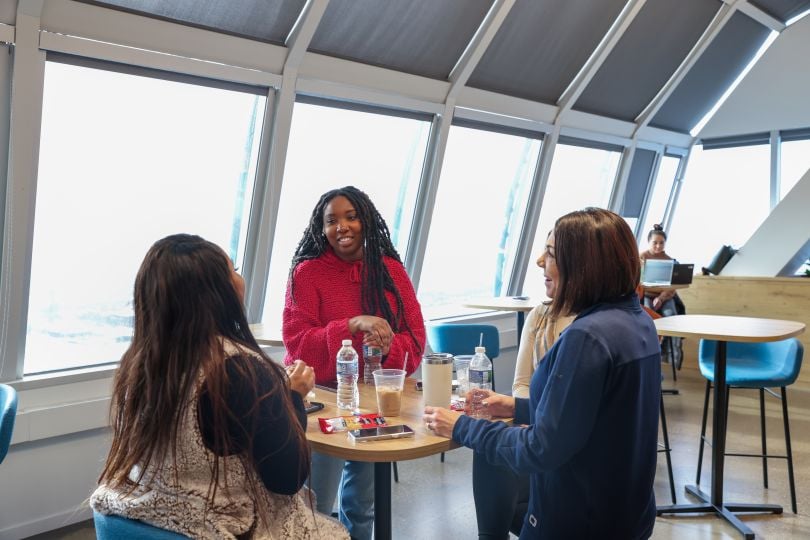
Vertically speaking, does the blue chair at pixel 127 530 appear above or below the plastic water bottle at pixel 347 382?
below

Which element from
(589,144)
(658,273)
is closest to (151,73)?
(589,144)

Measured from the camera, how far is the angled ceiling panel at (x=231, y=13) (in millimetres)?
3109

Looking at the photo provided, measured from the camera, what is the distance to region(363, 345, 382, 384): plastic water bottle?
2.17m

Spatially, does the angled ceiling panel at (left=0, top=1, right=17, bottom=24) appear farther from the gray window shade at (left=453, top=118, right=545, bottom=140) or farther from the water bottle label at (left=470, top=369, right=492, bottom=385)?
the gray window shade at (left=453, top=118, right=545, bottom=140)

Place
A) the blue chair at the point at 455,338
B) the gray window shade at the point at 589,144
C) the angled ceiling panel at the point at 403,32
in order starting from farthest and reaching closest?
the gray window shade at the point at 589,144 → the angled ceiling panel at the point at 403,32 → the blue chair at the point at 455,338

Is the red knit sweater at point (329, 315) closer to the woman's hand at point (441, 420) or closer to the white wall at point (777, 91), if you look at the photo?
the woman's hand at point (441, 420)

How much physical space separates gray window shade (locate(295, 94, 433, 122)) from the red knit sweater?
1873 millimetres

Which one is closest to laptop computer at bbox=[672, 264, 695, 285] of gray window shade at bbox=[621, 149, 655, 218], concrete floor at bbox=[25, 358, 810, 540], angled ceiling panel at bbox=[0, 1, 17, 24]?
gray window shade at bbox=[621, 149, 655, 218]

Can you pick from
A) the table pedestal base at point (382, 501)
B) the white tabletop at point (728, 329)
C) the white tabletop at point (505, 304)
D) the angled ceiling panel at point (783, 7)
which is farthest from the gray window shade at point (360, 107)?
the angled ceiling panel at point (783, 7)

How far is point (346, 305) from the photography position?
7.61 ft

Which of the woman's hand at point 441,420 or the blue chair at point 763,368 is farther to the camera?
the blue chair at point 763,368

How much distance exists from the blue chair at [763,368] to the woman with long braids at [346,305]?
201 cm

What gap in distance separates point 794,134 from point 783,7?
4.31 feet

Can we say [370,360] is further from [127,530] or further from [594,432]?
[127,530]
